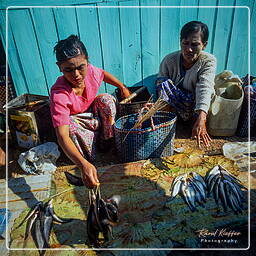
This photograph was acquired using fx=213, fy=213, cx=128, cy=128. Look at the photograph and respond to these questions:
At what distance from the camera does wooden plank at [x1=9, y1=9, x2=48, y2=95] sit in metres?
2.75

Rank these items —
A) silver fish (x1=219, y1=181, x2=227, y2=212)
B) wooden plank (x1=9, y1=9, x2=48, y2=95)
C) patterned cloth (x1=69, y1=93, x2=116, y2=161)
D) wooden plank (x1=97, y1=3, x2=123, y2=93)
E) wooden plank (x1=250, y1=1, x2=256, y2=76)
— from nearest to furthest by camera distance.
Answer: silver fish (x1=219, y1=181, x2=227, y2=212) → patterned cloth (x1=69, y1=93, x2=116, y2=161) → wooden plank (x1=9, y1=9, x2=48, y2=95) → wooden plank (x1=97, y1=3, x2=123, y2=93) → wooden plank (x1=250, y1=1, x2=256, y2=76)

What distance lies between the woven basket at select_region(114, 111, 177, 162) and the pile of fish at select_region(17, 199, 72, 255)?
0.91 meters

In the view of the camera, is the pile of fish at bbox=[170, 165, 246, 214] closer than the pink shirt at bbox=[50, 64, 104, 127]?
Yes

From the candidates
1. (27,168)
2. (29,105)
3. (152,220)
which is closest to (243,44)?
(152,220)

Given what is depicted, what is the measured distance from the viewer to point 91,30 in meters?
2.92

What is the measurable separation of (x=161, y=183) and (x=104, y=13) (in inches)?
90.8

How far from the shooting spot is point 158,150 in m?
2.38

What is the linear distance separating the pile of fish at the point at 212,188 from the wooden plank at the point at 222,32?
6.53 feet

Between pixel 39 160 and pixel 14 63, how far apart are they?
1.50 metres

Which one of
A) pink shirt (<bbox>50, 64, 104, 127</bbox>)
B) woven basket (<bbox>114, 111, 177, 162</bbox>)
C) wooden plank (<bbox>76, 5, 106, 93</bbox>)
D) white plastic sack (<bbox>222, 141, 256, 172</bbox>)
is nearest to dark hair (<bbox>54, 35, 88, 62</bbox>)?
pink shirt (<bbox>50, 64, 104, 127</bbox>)

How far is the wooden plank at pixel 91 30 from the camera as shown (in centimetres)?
281

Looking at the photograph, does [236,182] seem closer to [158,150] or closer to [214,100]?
[158,150]

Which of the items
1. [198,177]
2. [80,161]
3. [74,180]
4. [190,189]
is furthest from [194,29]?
[74,180]

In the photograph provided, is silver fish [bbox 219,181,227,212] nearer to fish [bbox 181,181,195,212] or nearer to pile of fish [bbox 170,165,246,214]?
pile of fish [bbox 170,165,246,214]
